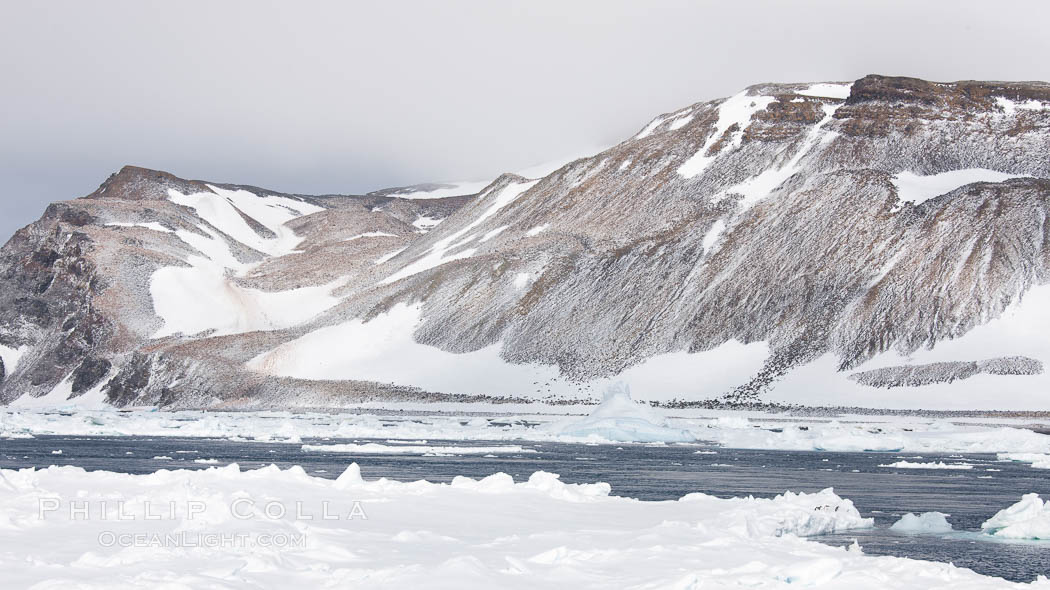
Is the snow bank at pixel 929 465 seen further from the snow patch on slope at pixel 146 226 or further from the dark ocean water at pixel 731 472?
the snow patch on slope at pixel 146 226

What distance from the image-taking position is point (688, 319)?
376ft

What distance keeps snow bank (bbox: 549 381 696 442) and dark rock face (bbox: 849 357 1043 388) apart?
3141cm

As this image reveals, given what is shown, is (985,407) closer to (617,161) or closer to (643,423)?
(643,423)

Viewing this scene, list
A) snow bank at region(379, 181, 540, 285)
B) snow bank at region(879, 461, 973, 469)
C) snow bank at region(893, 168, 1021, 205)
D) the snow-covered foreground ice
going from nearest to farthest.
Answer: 1. the snow-covered foreground ice
2. snow bank at region(879, 461, 973, 469)
3. snow bank at region(893, 168, 1021, 205)
4. snow bank at region(379, 181, 540, 285)

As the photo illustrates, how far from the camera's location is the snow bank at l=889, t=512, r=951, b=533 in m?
31.2

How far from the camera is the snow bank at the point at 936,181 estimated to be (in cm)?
11869

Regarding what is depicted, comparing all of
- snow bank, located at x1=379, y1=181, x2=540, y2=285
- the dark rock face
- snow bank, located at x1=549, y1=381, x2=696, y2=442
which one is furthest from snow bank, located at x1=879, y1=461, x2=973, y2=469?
snow bank, located at x1=379, y1=181, x2=540, y2=285

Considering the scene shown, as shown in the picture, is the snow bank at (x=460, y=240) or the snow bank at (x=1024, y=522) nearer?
the snow bank at (x=1024, y=522)

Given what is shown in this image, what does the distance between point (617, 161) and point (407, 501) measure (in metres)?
129

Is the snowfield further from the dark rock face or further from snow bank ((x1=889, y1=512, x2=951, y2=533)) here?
snow bank ((x1=889, y1=512, x2=951, y2=533))

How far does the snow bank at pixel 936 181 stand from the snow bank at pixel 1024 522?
9230 centimetres

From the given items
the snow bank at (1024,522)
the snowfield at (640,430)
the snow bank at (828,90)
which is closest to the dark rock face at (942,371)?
the snowfield at (640,430)

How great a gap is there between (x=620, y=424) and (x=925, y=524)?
4031 centimetres

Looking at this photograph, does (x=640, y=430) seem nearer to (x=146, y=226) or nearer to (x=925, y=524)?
(x=925, y=524)
